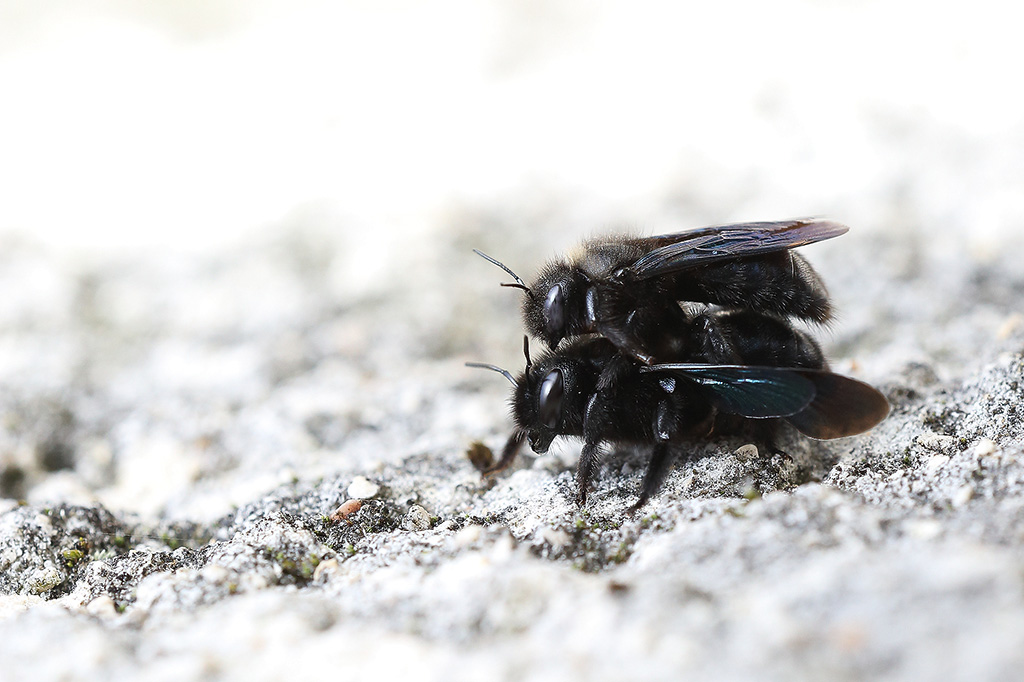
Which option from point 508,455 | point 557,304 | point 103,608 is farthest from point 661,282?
point 103,608

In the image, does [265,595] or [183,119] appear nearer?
[265,595]

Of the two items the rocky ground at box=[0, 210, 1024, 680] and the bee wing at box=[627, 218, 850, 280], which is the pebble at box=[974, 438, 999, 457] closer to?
the rocky ground at box=[0, 210, 1024, 680]

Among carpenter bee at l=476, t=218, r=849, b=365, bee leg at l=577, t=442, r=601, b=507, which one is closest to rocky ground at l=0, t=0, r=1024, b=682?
bee leg at l=577, t=442, r=601, b=507

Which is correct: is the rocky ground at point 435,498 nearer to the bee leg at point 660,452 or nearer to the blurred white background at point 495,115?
the bee leg at point 660,452

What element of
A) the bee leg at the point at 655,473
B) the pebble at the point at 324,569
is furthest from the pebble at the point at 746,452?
the pebble at the point at 324,569

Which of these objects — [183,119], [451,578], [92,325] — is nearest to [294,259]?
[92,325]

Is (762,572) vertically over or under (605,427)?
under

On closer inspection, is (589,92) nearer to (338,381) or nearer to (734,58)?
(734,58)
